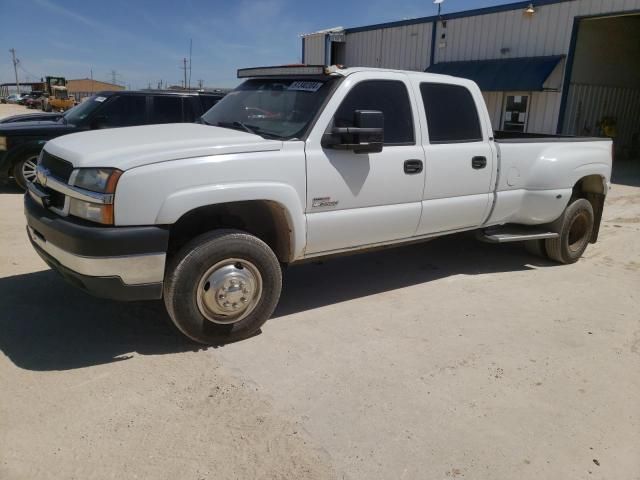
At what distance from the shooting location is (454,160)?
4875mm

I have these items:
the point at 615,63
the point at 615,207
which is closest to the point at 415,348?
the point at 615,207

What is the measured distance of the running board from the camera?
555 centimetres

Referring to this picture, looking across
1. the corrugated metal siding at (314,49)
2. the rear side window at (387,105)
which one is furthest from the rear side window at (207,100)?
the corrugated metal siding at (314,49)

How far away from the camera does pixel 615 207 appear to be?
1002 centimetres

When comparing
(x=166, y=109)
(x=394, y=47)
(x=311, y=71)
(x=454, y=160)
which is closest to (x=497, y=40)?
(x=394, y=47)

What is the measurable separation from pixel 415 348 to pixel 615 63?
18009 millimetres

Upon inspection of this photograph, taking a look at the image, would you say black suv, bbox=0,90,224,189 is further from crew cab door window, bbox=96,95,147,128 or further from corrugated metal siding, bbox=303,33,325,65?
corrugated metal siding, bbox=303,33,325,65

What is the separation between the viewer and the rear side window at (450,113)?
475cm

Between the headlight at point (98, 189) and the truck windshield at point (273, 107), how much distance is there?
123cm

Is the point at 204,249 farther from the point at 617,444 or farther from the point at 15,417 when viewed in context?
the point at 617,444

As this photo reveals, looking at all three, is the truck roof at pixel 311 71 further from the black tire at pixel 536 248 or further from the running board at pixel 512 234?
the black tire at pixel 536 248

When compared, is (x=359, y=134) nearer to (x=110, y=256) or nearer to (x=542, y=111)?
(x=110, y=256)

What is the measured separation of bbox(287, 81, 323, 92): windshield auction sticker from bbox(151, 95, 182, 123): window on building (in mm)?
5293

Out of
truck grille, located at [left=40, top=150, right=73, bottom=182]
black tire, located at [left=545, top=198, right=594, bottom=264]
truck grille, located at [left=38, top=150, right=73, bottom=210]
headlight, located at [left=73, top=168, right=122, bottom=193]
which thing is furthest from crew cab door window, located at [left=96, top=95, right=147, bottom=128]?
black tire, located at [left=545, top=198, right=594, bottom=264]
